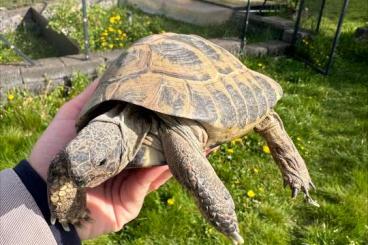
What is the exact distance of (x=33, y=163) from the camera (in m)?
2.19

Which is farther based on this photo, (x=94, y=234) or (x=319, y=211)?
(x=319, y=211)

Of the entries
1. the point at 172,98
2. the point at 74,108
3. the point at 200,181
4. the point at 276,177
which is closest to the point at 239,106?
the point at 172,98

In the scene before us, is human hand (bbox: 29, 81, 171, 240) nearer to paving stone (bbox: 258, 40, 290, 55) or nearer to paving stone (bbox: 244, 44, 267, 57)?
paving stone (bbox: 244, 44, 267, 57)

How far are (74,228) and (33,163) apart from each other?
423 millimetres

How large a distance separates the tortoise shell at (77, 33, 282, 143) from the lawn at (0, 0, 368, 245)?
1.13 m

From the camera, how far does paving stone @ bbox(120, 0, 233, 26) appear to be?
7.40 metres

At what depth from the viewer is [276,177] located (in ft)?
11.8

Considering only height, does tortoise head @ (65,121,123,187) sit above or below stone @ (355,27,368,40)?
above

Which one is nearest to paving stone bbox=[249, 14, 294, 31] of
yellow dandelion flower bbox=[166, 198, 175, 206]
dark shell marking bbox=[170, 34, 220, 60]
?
yellow dandelion flower bbox=[166, 198, 175, 206]

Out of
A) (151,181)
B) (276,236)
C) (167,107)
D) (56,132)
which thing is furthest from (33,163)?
(276,236)

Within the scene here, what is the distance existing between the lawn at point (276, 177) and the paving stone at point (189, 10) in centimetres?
250

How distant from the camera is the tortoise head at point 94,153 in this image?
1.55 metres

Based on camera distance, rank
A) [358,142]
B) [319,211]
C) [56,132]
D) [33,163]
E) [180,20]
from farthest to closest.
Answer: [180,20]
[358,142]
[319,211]
[56,132]
[33,163]

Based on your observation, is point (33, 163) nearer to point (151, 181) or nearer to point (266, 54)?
point (151, 181)
